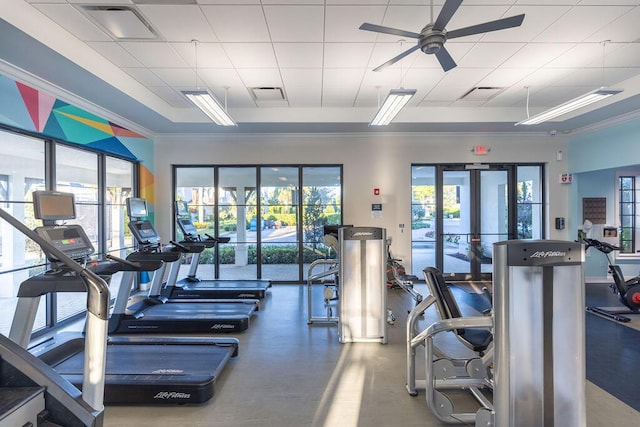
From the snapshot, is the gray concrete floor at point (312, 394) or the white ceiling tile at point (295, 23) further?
the white ceiling tile at point (295, 23)

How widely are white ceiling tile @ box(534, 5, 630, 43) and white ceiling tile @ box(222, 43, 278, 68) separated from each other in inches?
118

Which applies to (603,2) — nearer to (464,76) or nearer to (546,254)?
(464,76)

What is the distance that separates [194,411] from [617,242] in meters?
8.25

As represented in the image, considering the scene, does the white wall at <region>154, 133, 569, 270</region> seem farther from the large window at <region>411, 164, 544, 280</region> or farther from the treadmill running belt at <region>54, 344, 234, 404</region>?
the treadmill running belt at <region>54, 344, 234, 404</region>

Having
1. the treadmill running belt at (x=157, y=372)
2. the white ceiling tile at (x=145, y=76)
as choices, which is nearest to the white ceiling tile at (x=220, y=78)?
the white ceiling tile at (x=145, y=76)

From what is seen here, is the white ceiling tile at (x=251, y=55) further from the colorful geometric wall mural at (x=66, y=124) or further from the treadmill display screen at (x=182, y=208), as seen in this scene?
the treadmill display screen at (x=182, y=208)

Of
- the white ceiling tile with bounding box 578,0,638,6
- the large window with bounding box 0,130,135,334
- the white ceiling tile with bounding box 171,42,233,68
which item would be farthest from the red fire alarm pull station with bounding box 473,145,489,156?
the large window with bounding box 0,130,135,334

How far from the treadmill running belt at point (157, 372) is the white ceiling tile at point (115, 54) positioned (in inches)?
129

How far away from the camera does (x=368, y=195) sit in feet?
22.3

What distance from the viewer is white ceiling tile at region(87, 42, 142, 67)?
3.68m

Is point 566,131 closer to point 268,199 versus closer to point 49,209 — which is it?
point 268,199

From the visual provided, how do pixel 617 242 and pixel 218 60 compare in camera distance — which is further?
pixel 617 242

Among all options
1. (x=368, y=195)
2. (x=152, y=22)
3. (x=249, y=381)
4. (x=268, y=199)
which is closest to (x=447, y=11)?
(x=152, y=22)

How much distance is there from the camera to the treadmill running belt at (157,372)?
8.31ft
